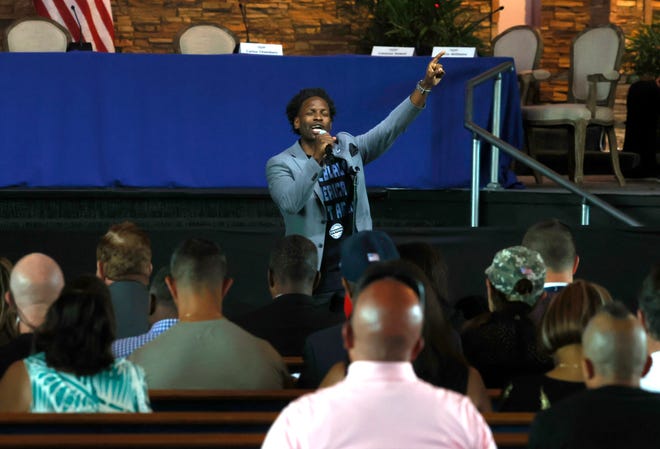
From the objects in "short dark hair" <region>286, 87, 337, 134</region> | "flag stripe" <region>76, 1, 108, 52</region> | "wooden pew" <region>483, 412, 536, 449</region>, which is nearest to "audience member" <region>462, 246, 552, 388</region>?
"wooden pew" <region>483, 412, 536, 449</region>

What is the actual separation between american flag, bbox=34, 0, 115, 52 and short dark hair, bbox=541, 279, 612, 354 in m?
7.38

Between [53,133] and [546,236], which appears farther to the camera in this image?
[53,133]

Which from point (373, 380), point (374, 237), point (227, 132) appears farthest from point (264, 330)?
point (227, 132)

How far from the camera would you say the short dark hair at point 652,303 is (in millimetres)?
3055

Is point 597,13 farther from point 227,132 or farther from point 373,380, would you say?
point 373,380

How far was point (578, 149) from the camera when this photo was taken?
746cm

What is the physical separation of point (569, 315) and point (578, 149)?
15.7 feet

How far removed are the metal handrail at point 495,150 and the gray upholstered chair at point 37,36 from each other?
10.3 feet

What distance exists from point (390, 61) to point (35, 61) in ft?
6.63

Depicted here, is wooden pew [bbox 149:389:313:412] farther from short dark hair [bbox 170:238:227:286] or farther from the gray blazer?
the gray blazer

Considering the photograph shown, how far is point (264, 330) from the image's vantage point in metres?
3.87

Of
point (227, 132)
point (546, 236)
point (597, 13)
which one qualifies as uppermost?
point (597, 13)

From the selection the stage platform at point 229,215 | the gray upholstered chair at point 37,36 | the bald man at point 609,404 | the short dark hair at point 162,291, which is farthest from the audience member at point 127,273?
the gray upholstered chair at point 37,36

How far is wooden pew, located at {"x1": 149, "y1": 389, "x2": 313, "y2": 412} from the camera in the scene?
2758 millimetres
